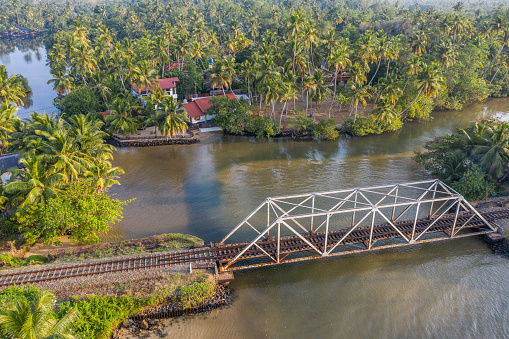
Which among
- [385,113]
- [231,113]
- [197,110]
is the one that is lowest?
[385,113]

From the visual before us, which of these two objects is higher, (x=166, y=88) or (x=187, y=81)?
(x=187, y=81)

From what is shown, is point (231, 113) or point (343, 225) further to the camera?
point (231, 113)

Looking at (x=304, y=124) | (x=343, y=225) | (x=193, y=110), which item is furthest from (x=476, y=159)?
(x=193, y=110)

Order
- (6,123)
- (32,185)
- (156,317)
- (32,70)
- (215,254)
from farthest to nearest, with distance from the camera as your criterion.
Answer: (32,70) → (6,123) → (215,254) → (32,185) → (156,317)

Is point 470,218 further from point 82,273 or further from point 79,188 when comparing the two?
point 79,188

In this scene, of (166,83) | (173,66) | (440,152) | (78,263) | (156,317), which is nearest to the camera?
(156,317)

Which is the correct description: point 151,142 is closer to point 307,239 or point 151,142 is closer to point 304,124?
point 304,124
